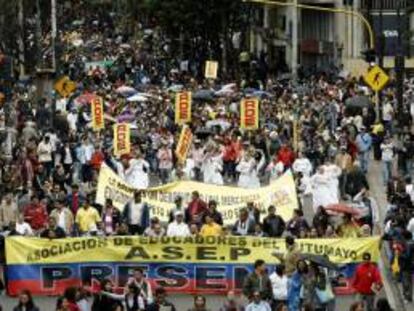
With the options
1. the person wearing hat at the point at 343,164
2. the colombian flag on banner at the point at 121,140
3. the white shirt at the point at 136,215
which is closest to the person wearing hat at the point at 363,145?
the person wearing hat at the point at 343,164

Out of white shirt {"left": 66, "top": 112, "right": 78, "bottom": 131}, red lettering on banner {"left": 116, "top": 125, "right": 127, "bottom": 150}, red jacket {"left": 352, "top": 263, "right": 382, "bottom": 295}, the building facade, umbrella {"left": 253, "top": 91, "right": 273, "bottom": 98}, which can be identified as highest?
the building facade

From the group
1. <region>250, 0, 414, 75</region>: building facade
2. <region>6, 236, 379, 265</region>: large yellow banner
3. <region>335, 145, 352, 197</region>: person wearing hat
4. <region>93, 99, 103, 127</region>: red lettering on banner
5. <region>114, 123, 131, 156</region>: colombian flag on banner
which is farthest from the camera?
<region>250, 0, 414, 75</region>: building facade

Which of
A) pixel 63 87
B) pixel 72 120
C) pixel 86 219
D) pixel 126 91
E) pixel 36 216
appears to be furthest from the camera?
pixel 126 91

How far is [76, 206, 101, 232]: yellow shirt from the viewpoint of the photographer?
2525 cm

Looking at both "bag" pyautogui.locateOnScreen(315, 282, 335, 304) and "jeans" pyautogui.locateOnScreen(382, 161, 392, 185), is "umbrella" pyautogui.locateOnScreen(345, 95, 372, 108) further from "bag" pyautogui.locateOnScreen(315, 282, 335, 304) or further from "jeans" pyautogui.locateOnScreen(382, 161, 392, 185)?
"bag" pyautogui.locateOnScreen(315, 282, 335, 304)

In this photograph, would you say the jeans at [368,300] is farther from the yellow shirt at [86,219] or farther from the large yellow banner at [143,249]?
the yellow shirt at [86,219]

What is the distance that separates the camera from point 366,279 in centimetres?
2131

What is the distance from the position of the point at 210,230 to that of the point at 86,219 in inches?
89.9

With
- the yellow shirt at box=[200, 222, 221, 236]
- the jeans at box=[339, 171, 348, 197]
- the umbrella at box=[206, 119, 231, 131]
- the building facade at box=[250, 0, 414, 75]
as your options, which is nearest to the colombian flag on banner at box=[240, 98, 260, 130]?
the umbrella at box=[206, 119, 231, 131]

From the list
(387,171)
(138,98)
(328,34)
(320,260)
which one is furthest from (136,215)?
(328,34)

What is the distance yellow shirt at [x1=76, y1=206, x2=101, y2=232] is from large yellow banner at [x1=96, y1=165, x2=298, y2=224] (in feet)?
6.53

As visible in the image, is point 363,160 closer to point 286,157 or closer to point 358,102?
point 286,157

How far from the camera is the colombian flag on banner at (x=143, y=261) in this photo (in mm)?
23281

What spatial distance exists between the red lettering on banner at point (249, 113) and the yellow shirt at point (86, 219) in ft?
40.1
